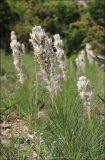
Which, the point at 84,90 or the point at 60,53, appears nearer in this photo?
the point at 84,90

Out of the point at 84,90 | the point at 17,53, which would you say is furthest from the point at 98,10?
the point at 84,90

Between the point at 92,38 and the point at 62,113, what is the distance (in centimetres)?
1292

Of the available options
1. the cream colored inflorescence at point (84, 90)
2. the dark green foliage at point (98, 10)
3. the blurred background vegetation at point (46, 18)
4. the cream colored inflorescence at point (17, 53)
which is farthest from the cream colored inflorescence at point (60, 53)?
the blurred background vegetation at point (46, 18)

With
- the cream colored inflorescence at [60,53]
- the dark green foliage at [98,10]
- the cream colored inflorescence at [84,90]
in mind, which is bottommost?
the cream colored inflorescence at [84,90]

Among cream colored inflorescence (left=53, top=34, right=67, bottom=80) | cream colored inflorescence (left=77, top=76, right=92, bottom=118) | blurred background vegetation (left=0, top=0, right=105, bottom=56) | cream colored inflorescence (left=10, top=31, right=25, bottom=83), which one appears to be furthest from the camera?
blurred background vegetation (left=0, top=0, right=105, bottom=56)

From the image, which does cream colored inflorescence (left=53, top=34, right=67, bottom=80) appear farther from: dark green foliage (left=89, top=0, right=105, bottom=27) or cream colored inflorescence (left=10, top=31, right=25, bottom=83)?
dark green foliage (left=89, top=0, right=105, bottom=27)

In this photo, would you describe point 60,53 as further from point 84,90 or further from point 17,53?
point 84,90

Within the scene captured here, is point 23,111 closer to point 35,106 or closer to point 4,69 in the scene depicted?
point 35,106

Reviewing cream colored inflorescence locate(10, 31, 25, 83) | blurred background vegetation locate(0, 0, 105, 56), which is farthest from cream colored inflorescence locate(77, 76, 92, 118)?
blurred background vegetation locate(0, 0, 105, 56)

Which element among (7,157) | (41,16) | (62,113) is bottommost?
(7,157)

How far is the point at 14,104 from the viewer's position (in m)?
6.04

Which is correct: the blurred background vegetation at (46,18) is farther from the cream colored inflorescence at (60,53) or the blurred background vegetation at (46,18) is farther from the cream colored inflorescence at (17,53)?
the cream colored inflorescence at (17,53)

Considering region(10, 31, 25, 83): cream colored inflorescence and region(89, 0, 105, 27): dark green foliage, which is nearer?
region(10, 31, 25, 83): cream colored inflorescence

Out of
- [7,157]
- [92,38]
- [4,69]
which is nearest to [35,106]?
[7,157]
